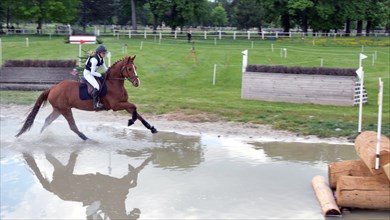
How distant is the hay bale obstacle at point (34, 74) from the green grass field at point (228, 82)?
1.00m

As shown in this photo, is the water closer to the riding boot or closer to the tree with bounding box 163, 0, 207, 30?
the riding boot

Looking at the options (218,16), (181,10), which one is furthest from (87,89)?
(218,16)

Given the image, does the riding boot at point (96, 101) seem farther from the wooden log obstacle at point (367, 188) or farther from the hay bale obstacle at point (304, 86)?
the hay bale obstacle at point (304, 86)

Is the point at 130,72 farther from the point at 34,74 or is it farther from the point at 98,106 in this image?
the point at 34,74

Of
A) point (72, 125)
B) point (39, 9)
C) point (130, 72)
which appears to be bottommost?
point (72, 125)

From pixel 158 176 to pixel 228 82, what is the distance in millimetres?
16732

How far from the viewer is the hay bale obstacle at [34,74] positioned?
2339 centimetres

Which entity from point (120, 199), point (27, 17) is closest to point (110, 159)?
point (120, 199)

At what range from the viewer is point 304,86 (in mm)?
20047

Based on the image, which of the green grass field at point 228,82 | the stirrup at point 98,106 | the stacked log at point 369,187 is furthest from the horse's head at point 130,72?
the stacked log at point 369,187

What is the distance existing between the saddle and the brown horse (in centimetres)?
9

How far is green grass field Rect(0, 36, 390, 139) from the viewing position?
16.6m

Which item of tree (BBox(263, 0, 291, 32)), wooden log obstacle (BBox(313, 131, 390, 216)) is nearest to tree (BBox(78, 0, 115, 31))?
tree (BBox(263, 0, 291, 32))

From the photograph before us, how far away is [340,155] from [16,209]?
24.2 feet
